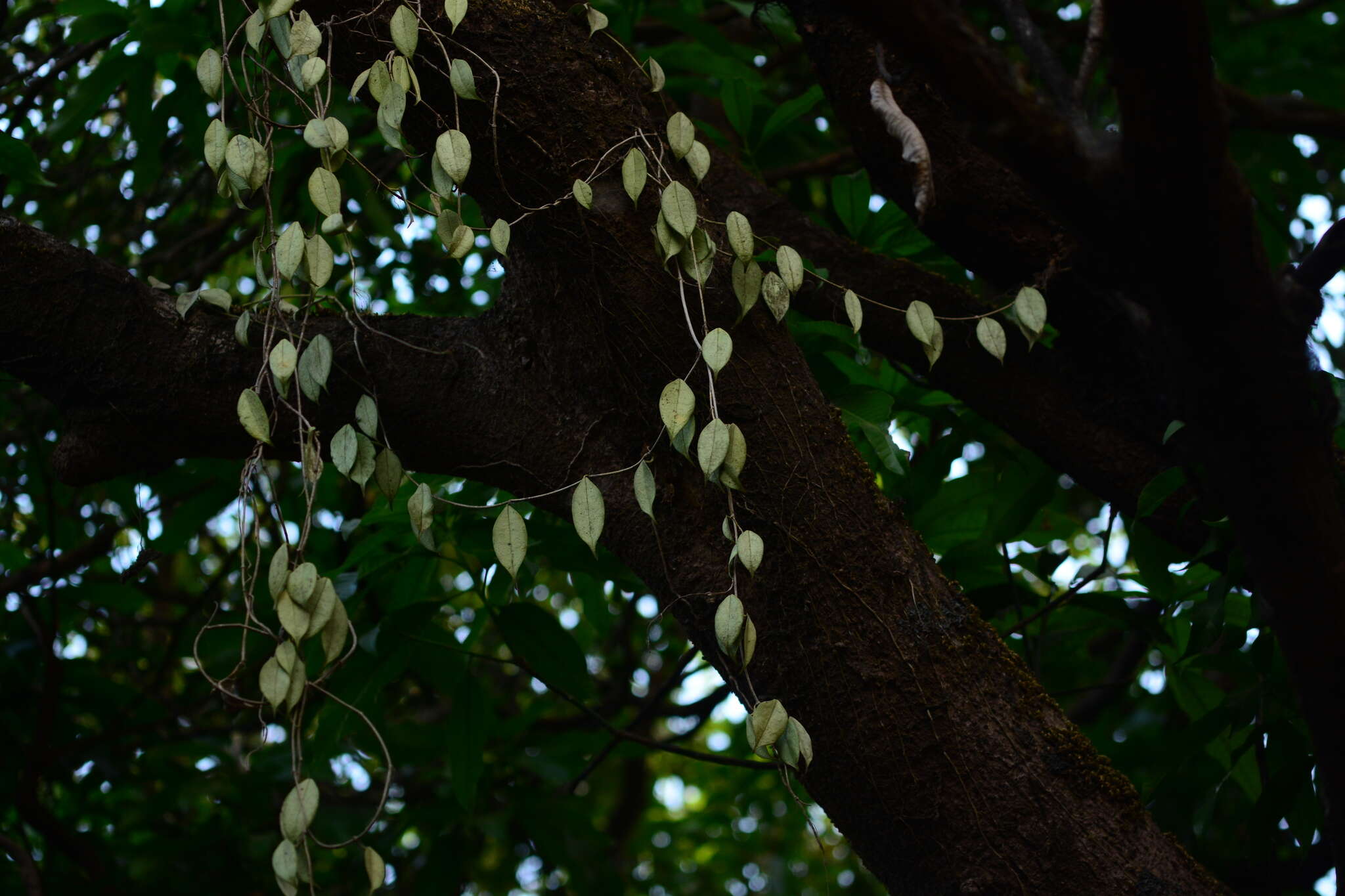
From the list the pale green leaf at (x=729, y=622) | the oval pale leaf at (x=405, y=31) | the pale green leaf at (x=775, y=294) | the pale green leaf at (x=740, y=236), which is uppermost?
the oval pale leaf at (x=405, y=31)

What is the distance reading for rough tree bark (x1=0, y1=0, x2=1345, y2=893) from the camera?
3.48 ft

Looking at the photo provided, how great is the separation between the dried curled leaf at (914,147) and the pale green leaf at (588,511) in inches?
16.0

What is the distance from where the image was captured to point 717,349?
40.1 inches

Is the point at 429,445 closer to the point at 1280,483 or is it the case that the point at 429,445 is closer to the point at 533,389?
the point at 533,389

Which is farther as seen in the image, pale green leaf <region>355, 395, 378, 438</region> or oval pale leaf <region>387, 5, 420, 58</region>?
pale green leaf <region>355, 395, 378, 438</region>

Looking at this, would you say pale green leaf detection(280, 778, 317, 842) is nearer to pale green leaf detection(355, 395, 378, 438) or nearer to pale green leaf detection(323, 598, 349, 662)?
pale green leaf detection(323, 598, 349, 662)

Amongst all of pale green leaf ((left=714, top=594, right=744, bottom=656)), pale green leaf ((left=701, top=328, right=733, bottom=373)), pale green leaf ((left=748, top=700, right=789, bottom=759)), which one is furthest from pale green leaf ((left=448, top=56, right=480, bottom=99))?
pale green leaf ((left=748, top=700, right=789, bottom=759))

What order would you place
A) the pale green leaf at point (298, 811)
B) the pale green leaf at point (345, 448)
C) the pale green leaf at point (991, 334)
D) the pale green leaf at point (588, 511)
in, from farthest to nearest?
the pale green leaf at point (991, 334) < the pale green leaf at point (345, 448) < the pale green leaf at point (588, 511) < the pale green leaf at point (298, 811)

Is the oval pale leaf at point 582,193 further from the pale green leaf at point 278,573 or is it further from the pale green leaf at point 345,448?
the pale green leaf at point 278,573

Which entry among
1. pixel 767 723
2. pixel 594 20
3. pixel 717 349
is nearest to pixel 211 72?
pixel 594 20

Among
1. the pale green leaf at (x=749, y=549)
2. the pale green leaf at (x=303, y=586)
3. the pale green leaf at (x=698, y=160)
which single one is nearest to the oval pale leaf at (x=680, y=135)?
the pale green leaf at (x=698, y=160)

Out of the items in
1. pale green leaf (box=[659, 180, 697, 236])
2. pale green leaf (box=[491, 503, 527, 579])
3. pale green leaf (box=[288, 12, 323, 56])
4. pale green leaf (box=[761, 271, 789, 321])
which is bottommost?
pale green leaf (box=[491, 503, 527, 579])

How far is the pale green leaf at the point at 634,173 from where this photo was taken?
106 centimetres

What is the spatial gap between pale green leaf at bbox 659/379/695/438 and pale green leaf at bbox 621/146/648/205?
0.70 feet
